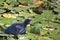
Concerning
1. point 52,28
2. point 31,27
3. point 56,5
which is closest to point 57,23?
point 52,28

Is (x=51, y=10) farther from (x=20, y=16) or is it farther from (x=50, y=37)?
(x=50, y=37)

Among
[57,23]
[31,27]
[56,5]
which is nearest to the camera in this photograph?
[31,27]

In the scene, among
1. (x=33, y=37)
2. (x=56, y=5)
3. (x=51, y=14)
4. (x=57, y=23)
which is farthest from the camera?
(x=56, y=5)

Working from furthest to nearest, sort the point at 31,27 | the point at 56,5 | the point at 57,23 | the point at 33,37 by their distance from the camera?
the point at 56,5 < the point at 57,23 < the point at 31,27 < the point at 33,37

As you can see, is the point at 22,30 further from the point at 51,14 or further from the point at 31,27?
the point at 51,14

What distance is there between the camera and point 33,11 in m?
4.87

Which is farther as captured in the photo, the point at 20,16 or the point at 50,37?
the point at 20,16

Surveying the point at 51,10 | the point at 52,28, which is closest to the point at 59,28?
the point at 52,28

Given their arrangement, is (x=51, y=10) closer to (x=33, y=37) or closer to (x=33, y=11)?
(x=33, y=11)

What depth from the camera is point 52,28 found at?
13.9 feet

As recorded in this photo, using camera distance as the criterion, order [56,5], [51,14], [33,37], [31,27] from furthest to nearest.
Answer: [56,5] → [51,14] → [31,27] → [33,37]

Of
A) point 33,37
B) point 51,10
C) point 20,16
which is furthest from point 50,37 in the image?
point 51,10

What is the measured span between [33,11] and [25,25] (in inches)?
38.3

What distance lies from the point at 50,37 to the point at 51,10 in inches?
40.8
